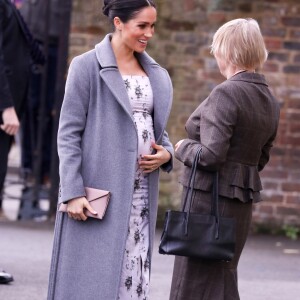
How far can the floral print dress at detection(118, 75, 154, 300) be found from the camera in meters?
5.21

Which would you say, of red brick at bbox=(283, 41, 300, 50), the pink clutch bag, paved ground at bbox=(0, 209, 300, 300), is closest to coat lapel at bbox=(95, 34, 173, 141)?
the pink clutch bag

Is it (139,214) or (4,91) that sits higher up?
(4,91)

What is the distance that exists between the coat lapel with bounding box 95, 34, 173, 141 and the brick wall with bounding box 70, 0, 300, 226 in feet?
14.8

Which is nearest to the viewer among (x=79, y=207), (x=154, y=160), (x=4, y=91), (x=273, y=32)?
(x=79, y=207)

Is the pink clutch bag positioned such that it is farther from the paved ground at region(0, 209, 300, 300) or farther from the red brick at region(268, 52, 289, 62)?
the red brick at region(268, 52, 289, 62)

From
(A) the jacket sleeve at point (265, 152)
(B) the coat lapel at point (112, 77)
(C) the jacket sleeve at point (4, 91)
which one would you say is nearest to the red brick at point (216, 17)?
(C) the jacket sleeve at point (4, 91)

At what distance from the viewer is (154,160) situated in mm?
5223

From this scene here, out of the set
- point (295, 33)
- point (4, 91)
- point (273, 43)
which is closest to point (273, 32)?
point (273, 43)

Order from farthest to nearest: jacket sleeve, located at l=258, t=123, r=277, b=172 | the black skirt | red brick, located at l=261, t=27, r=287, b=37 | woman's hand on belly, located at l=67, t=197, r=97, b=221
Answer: red brick, located at l=261, t=27, r=287, b=37
jacket sleeve, located at l=258, t=123, r=277, b=172
the black skirt
woman's hand on belly, located at l=67, t=197, r=97, b=221

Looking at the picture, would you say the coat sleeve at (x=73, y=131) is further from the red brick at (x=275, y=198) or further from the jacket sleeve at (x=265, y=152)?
the red brick at (x=275, y=198)

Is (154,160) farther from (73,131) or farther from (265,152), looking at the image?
(265,152)

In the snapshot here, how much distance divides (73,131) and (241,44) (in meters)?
0.92

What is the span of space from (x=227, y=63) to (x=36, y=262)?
3.35 m

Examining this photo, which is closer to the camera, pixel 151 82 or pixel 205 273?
pixel 151 82
